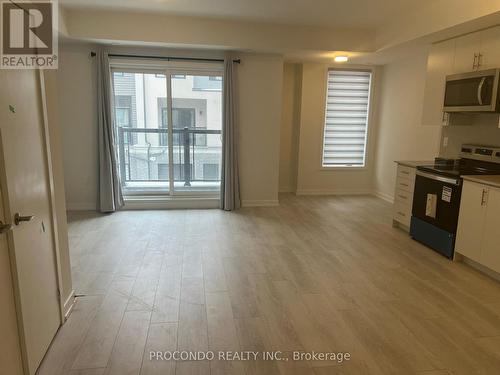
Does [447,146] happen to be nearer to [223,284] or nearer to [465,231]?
[465,231]

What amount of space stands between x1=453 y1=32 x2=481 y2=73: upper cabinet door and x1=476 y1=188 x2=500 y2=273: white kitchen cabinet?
4.96ft

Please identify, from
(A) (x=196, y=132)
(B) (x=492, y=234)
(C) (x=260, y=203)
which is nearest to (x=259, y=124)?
(A) (x=196, y=132)

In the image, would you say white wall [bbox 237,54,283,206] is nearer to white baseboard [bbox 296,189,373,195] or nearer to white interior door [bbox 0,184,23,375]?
white baseboard [bbox 296,189,373,195]

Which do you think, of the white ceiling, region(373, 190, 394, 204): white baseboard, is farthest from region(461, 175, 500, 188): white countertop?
region(373, 190, 394, 204): white baseboard

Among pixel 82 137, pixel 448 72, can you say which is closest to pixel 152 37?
pixel 82 137

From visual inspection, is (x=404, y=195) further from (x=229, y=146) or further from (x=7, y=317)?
(x=7, y=317)

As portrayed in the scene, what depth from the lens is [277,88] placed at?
570 centimetres

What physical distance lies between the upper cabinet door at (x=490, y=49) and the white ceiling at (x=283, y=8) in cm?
70

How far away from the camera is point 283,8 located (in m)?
4.27

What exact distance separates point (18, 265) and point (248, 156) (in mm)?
4262

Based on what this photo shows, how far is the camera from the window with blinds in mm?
6629

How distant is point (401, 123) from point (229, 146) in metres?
3.04

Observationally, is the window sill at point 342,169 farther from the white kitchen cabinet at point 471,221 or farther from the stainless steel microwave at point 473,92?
the white kitchen cabinet at point 471,221

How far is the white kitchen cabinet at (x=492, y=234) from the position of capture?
10.5ft
